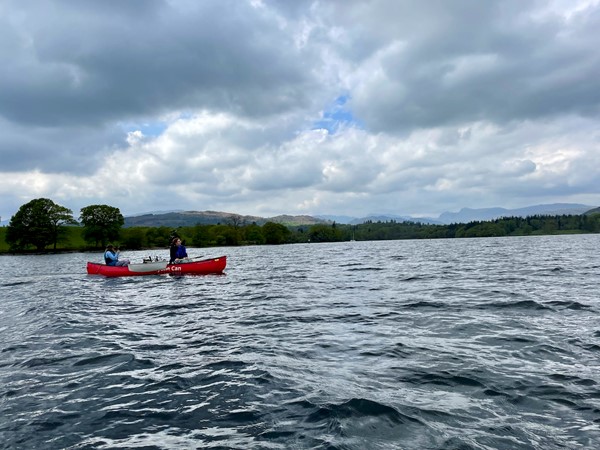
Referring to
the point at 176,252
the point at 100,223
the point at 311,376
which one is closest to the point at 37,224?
the point at 100,223

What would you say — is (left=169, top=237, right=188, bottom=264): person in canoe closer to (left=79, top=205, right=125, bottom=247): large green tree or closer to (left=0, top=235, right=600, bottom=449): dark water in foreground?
(left=0, top=235, right=600, bottom=449): dark water in foreground

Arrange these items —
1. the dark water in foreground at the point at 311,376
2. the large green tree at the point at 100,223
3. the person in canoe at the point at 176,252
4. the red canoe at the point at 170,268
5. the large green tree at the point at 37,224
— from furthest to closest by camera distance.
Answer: the large green tree at the point at 100,223
the large green tree at the point at 37,224
the person in canoe at the point at 176,252
the red canoe at the point at 170,268
the dark water in foreground at the point at 311,376

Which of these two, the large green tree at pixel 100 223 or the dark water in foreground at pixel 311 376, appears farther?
the large green tree at pixel 100 223

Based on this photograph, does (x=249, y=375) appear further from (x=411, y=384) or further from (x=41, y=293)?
(x=41, y=293)

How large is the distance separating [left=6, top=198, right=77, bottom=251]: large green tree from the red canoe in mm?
105846

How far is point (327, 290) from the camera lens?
25.9m

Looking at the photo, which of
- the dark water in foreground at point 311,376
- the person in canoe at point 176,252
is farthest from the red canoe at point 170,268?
the dark water in foreground at point 311,376

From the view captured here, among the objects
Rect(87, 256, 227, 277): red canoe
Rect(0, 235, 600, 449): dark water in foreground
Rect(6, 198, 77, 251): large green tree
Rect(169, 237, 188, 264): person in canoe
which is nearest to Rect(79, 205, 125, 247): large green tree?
Rect(6, 198, 77, 251): large green tree

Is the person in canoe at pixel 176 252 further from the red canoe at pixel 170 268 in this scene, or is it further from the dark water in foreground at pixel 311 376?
the dark water in foreground at pixel 311 376

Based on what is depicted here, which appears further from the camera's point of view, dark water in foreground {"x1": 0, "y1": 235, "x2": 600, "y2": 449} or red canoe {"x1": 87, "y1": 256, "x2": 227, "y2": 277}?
red canoe {"x1": 87, "y1": 256, "x2": 227, "y2": 277}

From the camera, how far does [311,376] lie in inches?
378

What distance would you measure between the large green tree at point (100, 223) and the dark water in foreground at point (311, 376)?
129 metres

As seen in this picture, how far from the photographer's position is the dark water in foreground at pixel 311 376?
22.3 ft

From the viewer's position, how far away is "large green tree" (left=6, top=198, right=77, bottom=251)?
414 feet
